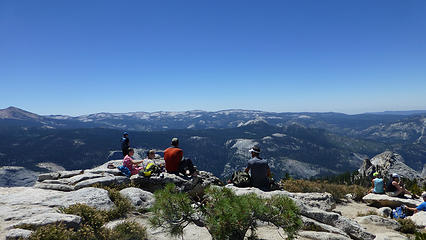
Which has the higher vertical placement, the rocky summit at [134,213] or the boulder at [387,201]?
the rocky summit at [134,213]

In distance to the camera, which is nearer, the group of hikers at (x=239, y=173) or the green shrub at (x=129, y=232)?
the green shrub at (x=129, y=232)

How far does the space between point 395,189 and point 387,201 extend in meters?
1.74

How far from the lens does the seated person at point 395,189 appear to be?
755 inches

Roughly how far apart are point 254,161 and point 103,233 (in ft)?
32.9

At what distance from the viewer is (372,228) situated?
45.9 feet

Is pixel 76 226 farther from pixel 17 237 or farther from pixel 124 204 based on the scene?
pixel 124 204

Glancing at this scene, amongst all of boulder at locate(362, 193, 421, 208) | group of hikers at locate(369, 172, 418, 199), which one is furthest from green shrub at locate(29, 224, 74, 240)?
group of hikers at locate(369, 172, 418, 199)

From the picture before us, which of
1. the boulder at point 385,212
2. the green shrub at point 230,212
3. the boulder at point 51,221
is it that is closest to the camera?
the green shrub at point 230,212

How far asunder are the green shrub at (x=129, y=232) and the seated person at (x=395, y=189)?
Answer: 70.0ft

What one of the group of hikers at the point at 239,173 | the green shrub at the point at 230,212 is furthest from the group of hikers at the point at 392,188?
the green shrub at the point at 230,212

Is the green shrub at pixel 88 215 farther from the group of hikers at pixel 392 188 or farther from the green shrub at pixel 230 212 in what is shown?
the group of hikers at pixel 392 188

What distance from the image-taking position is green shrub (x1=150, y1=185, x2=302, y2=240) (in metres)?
7.38

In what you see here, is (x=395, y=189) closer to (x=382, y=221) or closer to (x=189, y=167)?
(x=382, y=221)

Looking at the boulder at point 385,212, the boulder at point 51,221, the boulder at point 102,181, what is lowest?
the boulder at point 385,212
